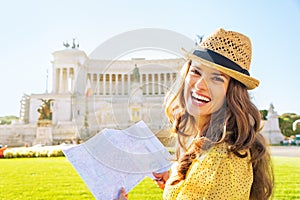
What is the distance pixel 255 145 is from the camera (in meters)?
1.41

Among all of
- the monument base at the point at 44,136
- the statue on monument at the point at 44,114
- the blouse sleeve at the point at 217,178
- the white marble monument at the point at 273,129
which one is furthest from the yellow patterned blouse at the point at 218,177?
the white marble monument at the point at 273,129

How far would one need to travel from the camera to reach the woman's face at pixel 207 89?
1.36 m

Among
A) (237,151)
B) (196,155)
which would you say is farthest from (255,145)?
(196,155)

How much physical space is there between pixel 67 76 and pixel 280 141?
33206 mm

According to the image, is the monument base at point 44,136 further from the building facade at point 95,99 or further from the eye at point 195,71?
the eye at point 195,71

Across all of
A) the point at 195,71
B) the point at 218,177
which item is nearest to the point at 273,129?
the point at 195,71

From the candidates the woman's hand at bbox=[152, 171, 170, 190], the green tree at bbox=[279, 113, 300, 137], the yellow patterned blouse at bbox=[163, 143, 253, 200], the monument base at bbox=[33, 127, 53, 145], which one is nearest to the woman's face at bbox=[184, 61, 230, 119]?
the yellow patterned blouse at bbox=[163, 143, 253, 200]

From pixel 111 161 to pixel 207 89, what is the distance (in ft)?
1.98

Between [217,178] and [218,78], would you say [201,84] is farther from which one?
[217,178]

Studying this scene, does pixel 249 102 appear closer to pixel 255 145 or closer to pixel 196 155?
pixel 255 145

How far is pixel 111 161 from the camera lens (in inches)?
60.4

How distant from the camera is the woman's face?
1.36 meters

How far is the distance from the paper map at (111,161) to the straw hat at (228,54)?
602 millimetres

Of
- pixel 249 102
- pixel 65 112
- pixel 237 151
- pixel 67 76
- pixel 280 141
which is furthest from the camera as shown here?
pixel 67 76
